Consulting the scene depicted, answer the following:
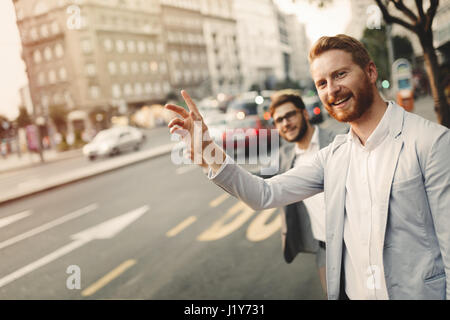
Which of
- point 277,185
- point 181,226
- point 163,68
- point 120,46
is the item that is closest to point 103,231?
point 181,226

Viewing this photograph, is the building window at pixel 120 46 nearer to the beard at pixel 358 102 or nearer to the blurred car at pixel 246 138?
the blurred car at pixel 246 138

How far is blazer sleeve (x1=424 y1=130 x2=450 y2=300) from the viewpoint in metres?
1.26

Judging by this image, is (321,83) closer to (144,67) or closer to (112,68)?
(112,68)

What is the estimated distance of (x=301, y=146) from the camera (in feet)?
9.12

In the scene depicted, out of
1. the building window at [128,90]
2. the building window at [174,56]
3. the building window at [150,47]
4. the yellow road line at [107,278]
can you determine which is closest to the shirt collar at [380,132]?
the yellow road line at [107,278]

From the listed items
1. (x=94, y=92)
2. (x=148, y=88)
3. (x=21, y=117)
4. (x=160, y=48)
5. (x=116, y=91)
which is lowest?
(x=21, y=117)

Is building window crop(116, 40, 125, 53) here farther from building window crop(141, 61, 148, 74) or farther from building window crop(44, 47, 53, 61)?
building window crop(44, 47, 53, 61)

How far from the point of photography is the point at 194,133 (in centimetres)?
147

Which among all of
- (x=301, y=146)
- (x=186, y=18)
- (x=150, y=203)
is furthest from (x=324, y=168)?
(x=186, y=18)

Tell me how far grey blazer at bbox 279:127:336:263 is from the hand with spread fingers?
1.34 metres

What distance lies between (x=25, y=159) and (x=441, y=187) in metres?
25.4

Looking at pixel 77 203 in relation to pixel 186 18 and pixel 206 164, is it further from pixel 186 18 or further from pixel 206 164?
pixel 186 18

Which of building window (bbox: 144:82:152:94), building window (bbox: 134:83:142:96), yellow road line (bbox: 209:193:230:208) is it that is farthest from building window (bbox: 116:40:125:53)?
yellow road line (bbox: 209:193:230:208)
